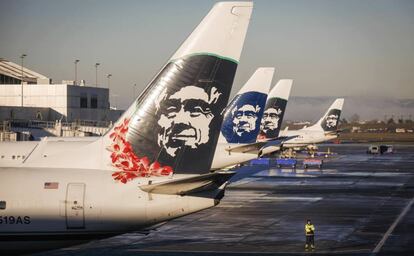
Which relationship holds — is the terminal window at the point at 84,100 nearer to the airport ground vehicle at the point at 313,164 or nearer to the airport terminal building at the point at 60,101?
the airport terminal building at the point at 60,101

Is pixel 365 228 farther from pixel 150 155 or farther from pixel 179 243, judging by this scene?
pixel 150 155

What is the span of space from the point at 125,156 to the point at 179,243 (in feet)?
47.8

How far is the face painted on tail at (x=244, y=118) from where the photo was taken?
185 feet

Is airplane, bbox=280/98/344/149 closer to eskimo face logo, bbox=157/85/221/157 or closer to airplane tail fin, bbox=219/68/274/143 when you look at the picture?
airplane tail fin, bbox=219/68/274/143

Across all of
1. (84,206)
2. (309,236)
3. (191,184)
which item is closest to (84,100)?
(309,236)

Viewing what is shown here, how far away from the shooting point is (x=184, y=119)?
73.0ft

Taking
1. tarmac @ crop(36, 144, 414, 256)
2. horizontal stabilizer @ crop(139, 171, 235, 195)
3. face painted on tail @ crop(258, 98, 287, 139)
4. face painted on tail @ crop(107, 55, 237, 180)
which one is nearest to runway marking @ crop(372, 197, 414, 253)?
tarmac @ crop(36, 144, 414, 256)

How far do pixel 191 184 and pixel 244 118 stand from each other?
122 feet

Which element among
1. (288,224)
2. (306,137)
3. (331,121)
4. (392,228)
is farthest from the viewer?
(331,121)

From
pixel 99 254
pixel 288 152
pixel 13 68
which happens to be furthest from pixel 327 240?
pixel 13 68

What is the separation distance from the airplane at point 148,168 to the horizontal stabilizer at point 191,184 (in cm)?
3

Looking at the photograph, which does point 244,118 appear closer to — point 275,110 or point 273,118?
point 273,118

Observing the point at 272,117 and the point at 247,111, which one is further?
the point at 272,117

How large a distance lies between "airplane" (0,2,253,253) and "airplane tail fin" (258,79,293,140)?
2136 inches
